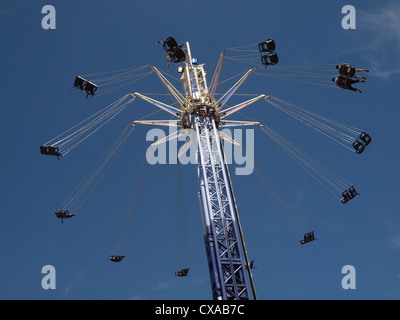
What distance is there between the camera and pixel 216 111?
37.4 m

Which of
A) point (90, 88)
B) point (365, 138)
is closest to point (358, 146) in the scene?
point (365, 138)

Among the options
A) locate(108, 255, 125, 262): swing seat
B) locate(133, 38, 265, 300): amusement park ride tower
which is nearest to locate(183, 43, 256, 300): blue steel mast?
locate(133, 38, 265, 300): amusement park ride tower

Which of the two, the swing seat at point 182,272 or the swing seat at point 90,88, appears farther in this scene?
the swing seat at point 182,272

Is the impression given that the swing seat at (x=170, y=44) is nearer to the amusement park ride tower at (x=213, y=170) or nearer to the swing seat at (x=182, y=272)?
the amusement park ride tower at (x=213, y=170)

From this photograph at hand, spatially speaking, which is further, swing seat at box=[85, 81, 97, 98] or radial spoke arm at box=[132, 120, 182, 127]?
radial spoke arm at box=[132, 120, 182, 127]

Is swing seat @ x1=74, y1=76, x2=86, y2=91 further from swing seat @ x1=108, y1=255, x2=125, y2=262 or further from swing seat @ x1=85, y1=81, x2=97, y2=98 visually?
swing seat @ x1=108, y1=255, x2=125, y2=262

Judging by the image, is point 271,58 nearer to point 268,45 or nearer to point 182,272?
point 268,45

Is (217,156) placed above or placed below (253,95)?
below

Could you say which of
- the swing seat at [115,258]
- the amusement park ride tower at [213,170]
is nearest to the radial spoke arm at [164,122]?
the amusement park ride tower at [213,170]
